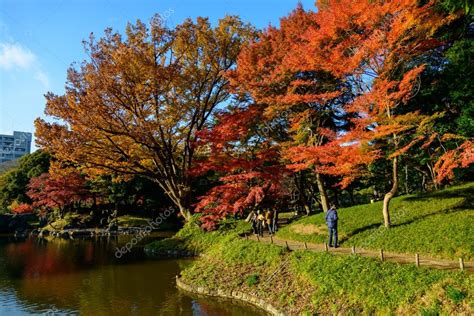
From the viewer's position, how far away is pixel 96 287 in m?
14.7

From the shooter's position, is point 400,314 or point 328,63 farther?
point 328,63

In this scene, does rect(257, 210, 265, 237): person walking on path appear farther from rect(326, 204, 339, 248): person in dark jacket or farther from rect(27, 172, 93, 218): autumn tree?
rect(27, 172, 93, 218): autumn tree

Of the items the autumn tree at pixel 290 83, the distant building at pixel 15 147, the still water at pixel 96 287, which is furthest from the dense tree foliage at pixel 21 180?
the distant building at pixel 15 147

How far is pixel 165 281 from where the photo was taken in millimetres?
15648

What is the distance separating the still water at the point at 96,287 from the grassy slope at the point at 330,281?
1.22 metres

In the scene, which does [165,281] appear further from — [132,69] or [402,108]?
[402,108]

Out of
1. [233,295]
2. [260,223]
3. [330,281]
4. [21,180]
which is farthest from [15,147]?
[330,281]

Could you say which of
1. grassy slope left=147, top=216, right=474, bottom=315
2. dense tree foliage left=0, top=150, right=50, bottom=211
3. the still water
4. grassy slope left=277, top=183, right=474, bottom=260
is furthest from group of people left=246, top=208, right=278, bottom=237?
dense tree foliage left=0, top=150, right=50, bottom=211

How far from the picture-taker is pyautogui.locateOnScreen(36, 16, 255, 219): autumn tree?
21.2 meters

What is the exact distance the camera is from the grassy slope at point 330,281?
880 centimetres

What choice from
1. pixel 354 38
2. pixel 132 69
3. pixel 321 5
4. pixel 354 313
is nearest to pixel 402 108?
pixel 354 38

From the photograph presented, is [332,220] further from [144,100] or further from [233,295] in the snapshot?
[144,100]

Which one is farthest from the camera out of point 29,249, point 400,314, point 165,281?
point 29,249

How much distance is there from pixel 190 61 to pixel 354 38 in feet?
38.7
